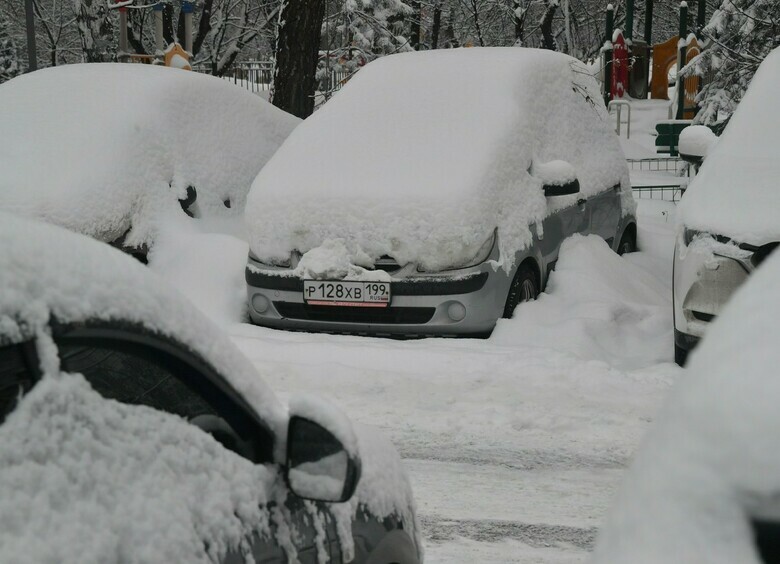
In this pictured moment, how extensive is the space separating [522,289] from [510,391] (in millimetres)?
1298

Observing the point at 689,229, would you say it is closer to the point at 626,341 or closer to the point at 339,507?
the point at 626,341

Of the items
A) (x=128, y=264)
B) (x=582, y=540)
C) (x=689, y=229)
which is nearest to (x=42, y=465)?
(x=128, y=264)

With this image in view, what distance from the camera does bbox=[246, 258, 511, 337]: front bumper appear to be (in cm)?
659

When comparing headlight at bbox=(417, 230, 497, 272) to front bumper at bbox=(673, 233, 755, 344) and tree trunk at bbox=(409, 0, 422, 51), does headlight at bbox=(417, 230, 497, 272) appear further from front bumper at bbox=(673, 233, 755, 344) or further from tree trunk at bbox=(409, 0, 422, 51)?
tree trunk at bbox=(409, 0, 422, 51)

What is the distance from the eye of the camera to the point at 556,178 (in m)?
7.34

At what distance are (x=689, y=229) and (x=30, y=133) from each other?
14.7 feet

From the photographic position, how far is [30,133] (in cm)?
795

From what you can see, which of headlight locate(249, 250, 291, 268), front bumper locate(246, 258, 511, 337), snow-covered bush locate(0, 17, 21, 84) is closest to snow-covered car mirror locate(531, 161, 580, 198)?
front bumper locate(246, 258, 511, 337)

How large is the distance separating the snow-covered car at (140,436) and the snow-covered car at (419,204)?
4164 millimetres

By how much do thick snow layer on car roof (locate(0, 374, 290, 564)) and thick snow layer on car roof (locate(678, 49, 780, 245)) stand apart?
163 inches

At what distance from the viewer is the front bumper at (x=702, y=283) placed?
5.65 meters

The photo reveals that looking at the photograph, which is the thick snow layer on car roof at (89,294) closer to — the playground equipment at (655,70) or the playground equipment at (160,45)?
the playground equipment at (160,45)

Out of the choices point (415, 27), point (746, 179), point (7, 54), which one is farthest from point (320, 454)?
point (7, 54)

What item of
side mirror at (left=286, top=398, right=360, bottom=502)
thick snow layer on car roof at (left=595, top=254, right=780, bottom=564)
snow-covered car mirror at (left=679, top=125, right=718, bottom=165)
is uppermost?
thick snow layer on car roof at (left=595, top=254, right=780, bottom=564)
